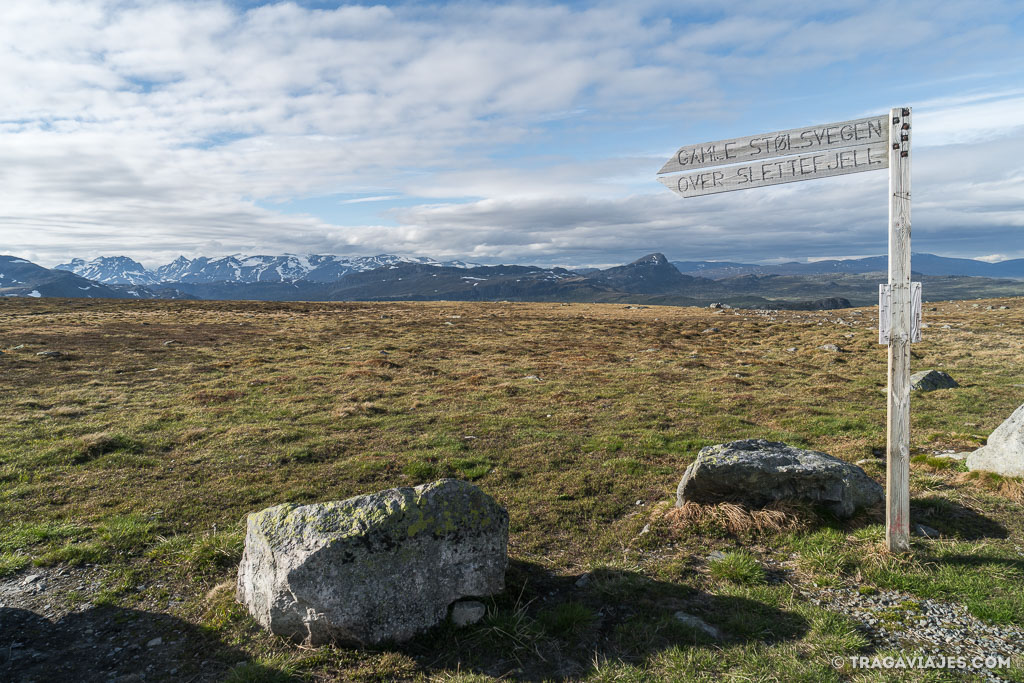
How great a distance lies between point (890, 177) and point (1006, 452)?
7878mm

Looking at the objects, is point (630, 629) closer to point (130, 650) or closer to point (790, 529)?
point (790, 529)

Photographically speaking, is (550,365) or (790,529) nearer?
(790,529)

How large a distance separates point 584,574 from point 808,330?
→ 147 feet

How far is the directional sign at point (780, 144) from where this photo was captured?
7840 mm

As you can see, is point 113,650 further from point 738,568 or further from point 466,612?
point 738,568

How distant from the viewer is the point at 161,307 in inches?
2803

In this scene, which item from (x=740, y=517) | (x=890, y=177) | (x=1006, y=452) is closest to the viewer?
(x=890, y=177)

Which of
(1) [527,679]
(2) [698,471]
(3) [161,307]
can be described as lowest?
(1) [527,679]

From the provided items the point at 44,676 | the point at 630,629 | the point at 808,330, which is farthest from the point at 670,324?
the point at 44,676

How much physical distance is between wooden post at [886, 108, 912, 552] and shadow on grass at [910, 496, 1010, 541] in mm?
1808

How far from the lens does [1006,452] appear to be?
36.2 feet

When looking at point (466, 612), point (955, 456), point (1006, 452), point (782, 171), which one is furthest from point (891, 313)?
point (955, 456)

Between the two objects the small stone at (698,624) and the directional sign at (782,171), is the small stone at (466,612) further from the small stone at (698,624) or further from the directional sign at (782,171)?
the directional sign at (782,171)

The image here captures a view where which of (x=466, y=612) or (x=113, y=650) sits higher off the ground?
(x=466, y=612)
